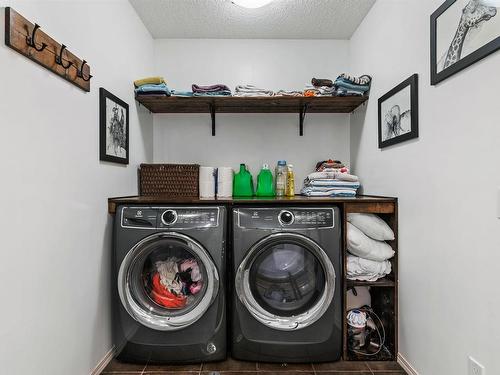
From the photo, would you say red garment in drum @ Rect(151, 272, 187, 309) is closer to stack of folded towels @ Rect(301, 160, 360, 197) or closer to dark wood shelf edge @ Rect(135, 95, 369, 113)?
stack of folded towels @ Rect(301, 160, 360, 197)

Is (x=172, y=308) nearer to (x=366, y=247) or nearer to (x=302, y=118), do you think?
(x=366, y=247)

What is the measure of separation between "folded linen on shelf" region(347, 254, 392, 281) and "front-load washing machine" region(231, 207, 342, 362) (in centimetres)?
12

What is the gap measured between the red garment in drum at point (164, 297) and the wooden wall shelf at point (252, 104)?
133 cm

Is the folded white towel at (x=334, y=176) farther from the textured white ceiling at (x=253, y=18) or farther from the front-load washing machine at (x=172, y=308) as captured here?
the textured white ceiling at (x=253, y=18)

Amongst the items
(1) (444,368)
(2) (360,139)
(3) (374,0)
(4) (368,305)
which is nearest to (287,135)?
(2) (360,139)

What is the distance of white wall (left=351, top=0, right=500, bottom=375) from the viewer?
4.06 feet

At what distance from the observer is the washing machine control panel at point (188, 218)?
6.34ft

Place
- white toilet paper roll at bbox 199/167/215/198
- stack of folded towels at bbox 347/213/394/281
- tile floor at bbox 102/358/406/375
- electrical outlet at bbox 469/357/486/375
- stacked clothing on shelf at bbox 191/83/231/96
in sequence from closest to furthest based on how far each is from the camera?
electrical outlet at bbox 469/357/486/375, tile floor at bbox 102/358/406/375, stack of folded towels at bbox 347/213/394/281, stacked clothing on shelf at bbox 191/83/231/96, white toilet paper roll at bbox 199/167/215/198

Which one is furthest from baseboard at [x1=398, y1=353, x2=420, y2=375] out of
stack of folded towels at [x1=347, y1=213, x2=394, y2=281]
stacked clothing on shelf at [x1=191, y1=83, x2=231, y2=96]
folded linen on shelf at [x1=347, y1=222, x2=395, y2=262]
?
stacked clothing on shelf at [x1=191, y1=83, x2=231, y2=96]

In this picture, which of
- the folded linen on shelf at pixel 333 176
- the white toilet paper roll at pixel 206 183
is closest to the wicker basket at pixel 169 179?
the white toilet paper roll at pixel 206 183

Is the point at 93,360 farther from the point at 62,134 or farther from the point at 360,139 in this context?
the point at 360,139

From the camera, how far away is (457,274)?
142 centimetres

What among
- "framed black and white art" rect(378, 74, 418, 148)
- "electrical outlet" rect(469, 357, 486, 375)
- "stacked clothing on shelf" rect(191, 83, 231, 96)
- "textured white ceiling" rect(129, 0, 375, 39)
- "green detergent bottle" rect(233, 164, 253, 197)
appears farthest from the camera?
"green detergent bottle" rect(233, 164, 253, 197)

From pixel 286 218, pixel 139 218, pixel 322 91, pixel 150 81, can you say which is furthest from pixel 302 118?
pixel 139 218
